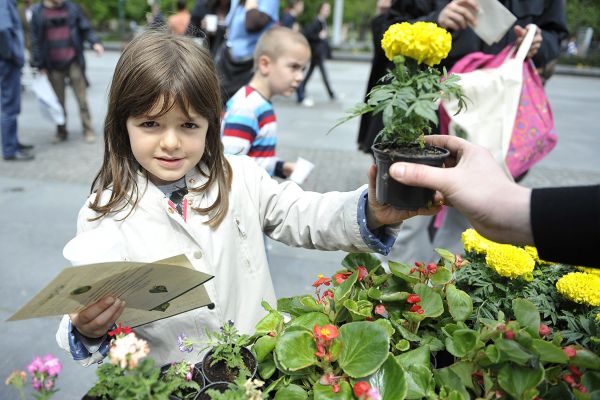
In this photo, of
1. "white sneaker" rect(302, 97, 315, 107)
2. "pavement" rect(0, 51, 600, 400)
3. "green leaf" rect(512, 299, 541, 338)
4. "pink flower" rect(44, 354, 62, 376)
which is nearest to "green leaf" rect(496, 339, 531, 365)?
"green leaf" rect(512, 299, 541, 338)

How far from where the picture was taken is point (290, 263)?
3.61 meters

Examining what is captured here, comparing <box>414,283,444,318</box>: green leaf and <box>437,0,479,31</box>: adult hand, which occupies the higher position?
<box>437,0,479,31</box>: adult hand

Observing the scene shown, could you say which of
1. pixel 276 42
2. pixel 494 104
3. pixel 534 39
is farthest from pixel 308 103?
pixel 494 104

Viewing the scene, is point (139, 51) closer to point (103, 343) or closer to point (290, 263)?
point (103, 343)

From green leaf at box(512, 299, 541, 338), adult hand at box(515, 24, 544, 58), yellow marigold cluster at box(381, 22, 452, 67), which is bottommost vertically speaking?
green leaf at box(512, 299, 541, 338)

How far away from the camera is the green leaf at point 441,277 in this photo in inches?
50.6

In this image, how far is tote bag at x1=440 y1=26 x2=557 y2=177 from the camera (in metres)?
2.41

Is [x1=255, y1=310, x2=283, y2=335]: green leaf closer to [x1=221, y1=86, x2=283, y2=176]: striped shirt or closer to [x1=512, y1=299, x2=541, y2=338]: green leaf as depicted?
[x1=512, y1=299, x2=541, y2=338]: green leaf

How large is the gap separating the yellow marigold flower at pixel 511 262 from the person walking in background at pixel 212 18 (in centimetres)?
395

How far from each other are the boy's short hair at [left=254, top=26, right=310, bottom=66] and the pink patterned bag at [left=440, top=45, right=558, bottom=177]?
3.14ft

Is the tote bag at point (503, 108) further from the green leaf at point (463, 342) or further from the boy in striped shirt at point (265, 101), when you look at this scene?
the green leaf at point (463, 342)

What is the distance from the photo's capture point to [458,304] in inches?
46.4

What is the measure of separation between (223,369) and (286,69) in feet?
6.95

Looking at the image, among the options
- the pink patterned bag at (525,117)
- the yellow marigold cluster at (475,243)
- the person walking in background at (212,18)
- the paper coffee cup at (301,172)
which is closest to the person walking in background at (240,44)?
the person walking in background at (212,18)
